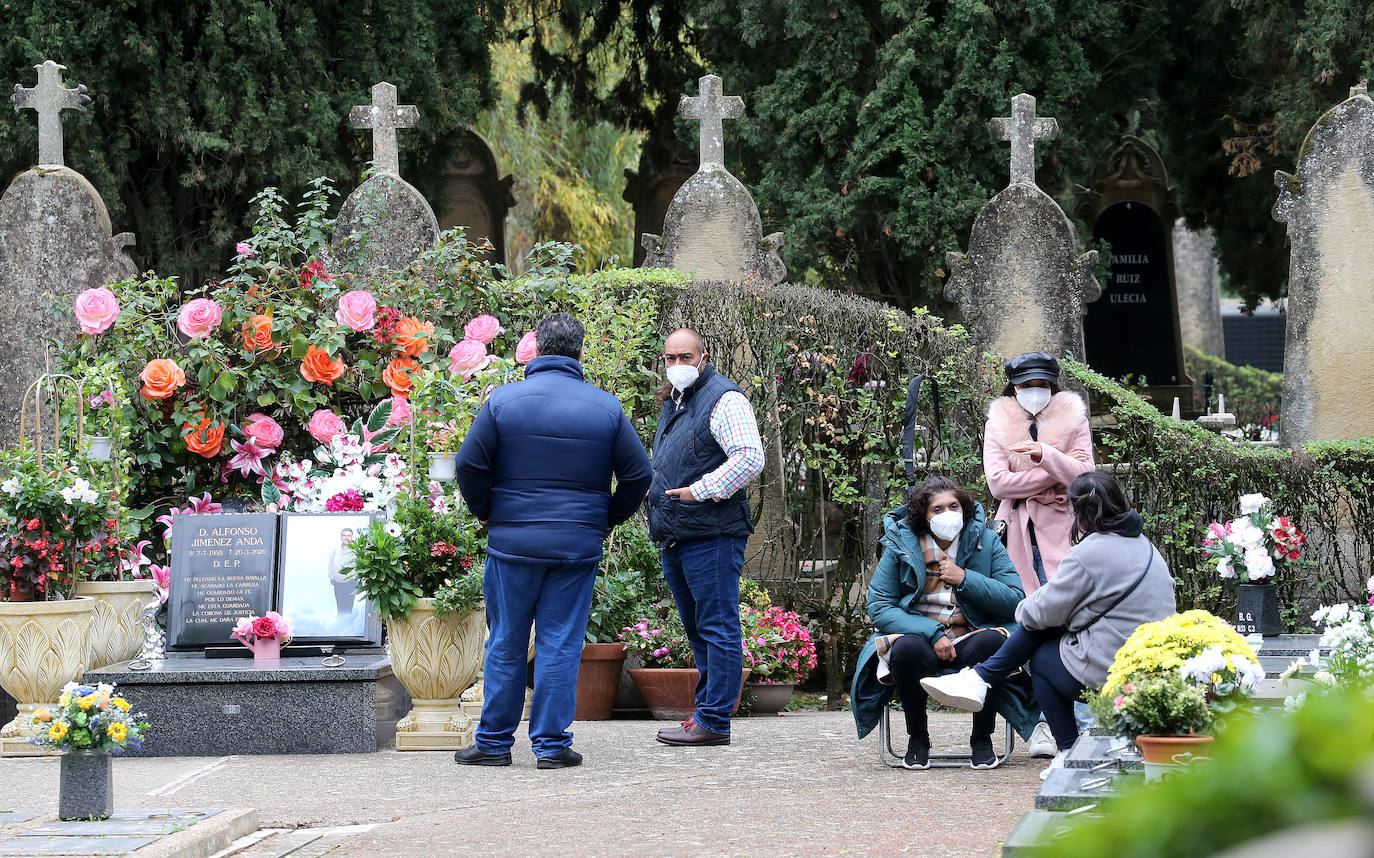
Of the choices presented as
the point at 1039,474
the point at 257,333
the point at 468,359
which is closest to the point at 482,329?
the point at 468,359

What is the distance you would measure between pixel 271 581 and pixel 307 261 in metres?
2.61

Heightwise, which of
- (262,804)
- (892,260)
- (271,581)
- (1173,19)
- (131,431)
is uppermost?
(1173,19)

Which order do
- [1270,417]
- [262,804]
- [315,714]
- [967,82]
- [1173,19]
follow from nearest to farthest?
[262,804]
[315,714]
[967,82]
[1173,19]
[1270,417]

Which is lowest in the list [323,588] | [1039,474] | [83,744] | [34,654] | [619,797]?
[619,797]

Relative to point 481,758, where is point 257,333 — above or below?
above

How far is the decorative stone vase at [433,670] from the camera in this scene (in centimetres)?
724

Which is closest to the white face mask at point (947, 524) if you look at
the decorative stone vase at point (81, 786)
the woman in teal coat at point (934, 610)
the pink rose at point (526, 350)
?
the woman in teal coat at point (934, 610)

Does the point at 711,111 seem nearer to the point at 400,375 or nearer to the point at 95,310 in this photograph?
the point at 400,375

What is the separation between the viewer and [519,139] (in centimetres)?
2528

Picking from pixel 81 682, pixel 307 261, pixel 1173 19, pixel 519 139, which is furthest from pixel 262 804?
pixel 519 139

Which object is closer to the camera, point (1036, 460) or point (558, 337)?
point (558, 337)

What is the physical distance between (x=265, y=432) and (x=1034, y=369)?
4.40m

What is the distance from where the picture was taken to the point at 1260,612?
7.79m

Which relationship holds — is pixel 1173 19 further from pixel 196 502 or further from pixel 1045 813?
pixel 1045 813
